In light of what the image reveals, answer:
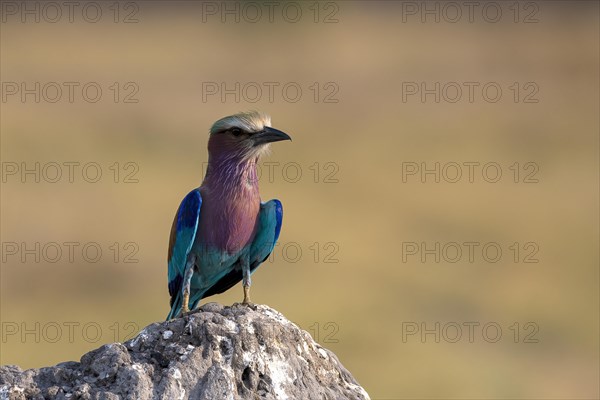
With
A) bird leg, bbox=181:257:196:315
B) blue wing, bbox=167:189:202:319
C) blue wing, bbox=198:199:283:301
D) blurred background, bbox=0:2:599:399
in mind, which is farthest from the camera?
blurred background, bbox=0:2:599:399

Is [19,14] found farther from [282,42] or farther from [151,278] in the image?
[151,278]

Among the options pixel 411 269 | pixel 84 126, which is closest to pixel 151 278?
pixel 411 269

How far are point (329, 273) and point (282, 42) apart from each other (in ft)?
62.1

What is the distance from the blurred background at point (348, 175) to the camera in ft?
76.7

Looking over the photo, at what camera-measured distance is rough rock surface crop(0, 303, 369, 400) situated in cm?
702

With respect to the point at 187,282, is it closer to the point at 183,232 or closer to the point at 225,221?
the point at 183,232

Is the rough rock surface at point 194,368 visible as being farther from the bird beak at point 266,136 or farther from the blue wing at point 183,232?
the bird beak at point 266,136

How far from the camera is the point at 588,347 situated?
24.6 meters

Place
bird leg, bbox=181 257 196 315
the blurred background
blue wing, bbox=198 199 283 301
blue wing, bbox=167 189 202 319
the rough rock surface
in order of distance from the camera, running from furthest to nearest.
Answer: the blurred background
blue wing, bbox=198 199 283 301
blue wing, bbox=167 189 202 319
bird leg, bbox=181 257 196 315
the rough rock surface

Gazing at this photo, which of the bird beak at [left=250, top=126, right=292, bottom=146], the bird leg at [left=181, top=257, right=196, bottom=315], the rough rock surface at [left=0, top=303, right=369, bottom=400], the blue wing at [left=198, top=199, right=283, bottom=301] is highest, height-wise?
the bird beak at [left=250, top=126, right=292, bottom=146]

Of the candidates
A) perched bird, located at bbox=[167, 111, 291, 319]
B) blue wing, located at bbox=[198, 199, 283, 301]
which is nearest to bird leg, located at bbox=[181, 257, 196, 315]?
perched bird, located at bbox=[167, 111, 291, 319]

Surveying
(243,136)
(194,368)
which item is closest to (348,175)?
(243,136)

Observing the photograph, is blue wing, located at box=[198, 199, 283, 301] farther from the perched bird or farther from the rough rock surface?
A: the rough rock surface

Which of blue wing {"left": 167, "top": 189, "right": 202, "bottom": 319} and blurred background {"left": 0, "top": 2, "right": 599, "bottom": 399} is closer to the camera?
blue wing {"left": 167, "top": 189, "right": 202, "bottom": 319}
